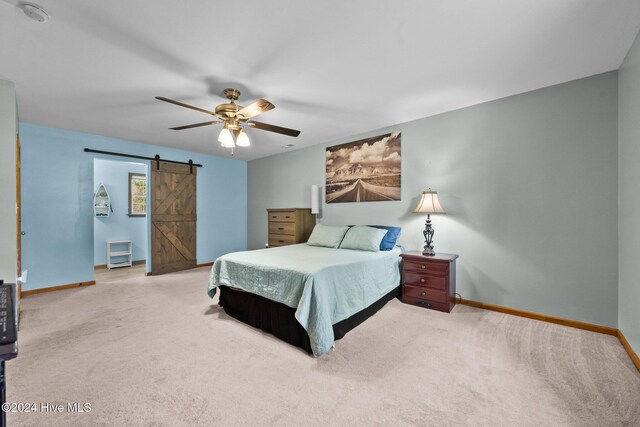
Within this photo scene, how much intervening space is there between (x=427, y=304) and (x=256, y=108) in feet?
9.77

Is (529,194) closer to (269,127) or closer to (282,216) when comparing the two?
(269,127)

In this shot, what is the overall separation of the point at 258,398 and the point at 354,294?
4.26ft

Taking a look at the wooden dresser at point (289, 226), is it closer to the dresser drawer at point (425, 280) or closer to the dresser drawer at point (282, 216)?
the dresser drawer at point (282, 216)

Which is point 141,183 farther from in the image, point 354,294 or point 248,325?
point 354,294

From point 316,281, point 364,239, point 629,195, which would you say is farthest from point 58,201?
point 629,195

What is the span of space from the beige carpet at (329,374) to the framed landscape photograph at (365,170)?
6.63ft

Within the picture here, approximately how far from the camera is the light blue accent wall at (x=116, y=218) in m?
6.00

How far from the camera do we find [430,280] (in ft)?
10.8

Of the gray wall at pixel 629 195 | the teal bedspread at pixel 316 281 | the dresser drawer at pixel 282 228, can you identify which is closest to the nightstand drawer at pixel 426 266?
the teal bedspread at pixel 316 281

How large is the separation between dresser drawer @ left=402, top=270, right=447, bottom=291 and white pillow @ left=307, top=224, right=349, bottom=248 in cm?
104

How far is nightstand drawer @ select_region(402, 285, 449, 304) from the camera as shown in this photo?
322 centimetres

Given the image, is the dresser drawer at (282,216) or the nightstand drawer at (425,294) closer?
the nightstand drawer at (425,294)

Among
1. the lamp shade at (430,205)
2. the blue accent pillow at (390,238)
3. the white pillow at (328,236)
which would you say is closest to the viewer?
the lamp shade at (430,205)

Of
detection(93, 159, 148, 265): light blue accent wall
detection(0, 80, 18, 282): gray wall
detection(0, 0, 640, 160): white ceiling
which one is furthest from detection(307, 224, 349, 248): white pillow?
detection(93, 159, 148, 265): light blue accent wall
